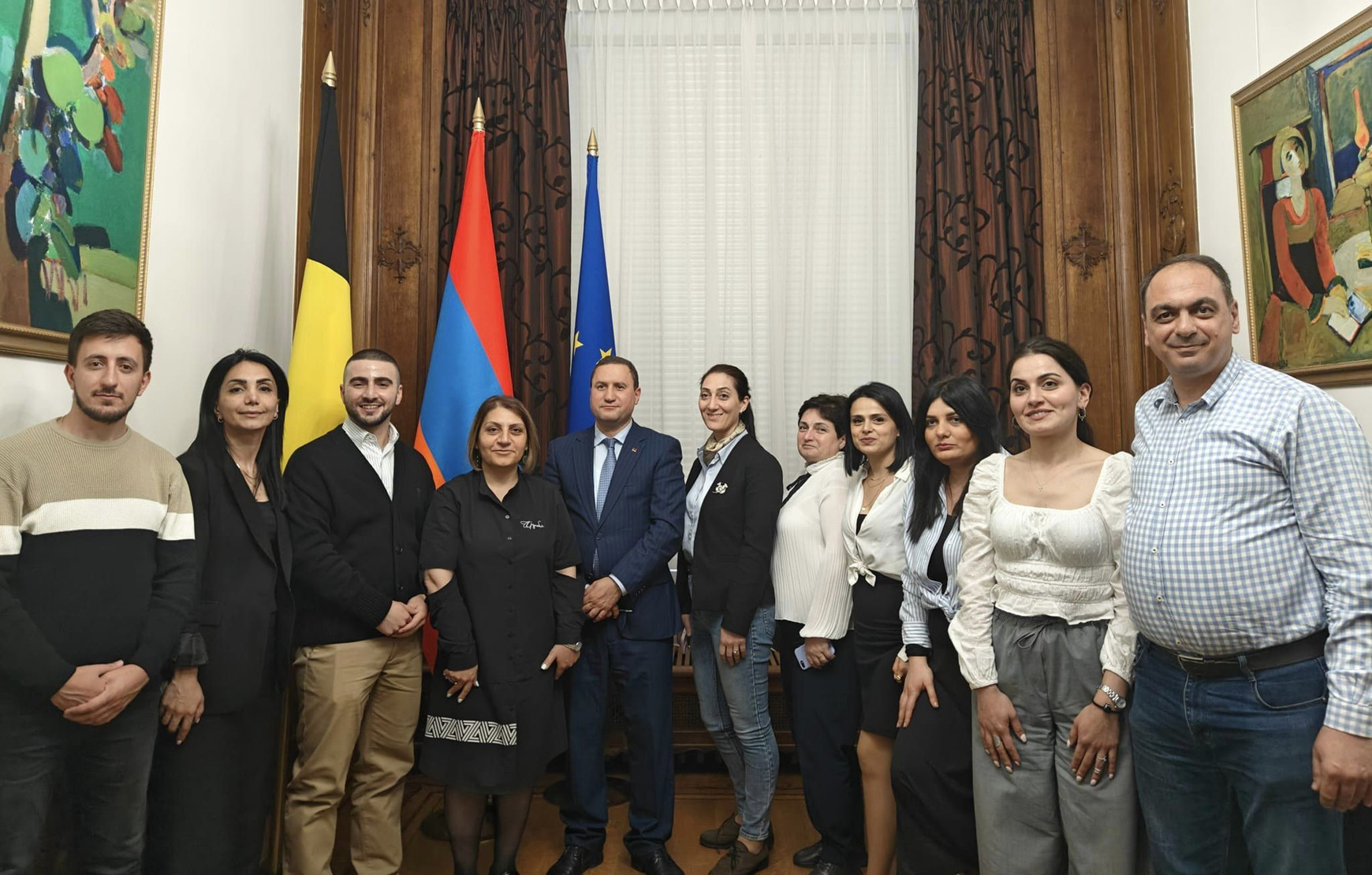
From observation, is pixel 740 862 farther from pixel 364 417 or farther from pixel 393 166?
pixel 393 166

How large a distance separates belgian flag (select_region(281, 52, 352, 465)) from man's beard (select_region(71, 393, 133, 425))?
897 mm

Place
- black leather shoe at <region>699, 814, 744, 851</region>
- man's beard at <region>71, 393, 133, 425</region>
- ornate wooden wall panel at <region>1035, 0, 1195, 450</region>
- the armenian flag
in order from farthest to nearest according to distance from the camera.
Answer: ornate wooden wall panel at <region>1035, 0, 1195, 450</region>, the armenian flag, black leather shoe at <region>699, 814, 744, 851</region>, man's beard at <region>71, 393, 133, 425</region>

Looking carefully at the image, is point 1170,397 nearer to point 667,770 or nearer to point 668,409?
point 667,770

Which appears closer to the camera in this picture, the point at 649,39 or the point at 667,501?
the point at 667,501

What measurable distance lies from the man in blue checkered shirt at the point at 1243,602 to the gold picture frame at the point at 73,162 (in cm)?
242

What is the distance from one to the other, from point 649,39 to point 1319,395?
9.93 ft

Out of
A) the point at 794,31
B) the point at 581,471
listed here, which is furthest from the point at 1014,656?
the point at 794,31

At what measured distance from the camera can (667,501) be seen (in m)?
2.57

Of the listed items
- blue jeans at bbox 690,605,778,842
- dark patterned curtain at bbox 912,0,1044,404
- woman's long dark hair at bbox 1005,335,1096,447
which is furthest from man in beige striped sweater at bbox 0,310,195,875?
dark patterned curtain at bbox 912,0,1044,404

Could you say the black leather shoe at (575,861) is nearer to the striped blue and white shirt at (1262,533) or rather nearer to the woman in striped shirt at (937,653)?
the woman in striped shirt at (937,653)

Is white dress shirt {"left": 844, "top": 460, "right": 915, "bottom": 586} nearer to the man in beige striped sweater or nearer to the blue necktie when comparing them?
the blue necktie

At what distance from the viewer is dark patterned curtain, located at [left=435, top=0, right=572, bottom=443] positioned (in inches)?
136

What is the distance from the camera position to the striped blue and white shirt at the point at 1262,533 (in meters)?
1.32

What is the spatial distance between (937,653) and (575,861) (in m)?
1.28
